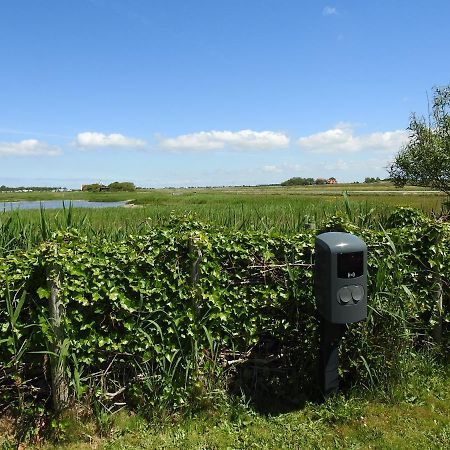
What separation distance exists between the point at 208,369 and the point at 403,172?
2003 centimetres

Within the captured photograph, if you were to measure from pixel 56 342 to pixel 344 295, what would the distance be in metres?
2.17

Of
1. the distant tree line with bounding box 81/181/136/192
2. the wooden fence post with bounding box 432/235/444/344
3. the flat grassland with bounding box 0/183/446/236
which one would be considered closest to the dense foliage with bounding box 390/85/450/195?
the flat grassland with bounding box 0/183/446/236

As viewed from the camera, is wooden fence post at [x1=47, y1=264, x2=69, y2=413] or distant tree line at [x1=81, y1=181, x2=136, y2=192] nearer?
wooden fence post at [x1=47, y1=264, x2=69, y2=413]

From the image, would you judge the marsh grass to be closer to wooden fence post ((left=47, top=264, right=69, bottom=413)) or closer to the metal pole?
wooden fence post ((left=47, top=264, right=69, bottom=413))

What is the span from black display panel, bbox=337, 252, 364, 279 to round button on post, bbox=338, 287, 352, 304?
10 centimetres

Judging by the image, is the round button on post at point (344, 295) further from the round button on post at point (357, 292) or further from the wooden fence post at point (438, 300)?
the wooden fence post at point (438, 300)

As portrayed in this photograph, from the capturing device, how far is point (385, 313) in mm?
3152

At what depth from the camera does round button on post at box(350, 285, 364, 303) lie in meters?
2.80

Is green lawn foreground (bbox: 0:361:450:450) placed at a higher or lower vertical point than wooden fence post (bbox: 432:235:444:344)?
lower

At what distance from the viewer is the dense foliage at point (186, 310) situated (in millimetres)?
2746

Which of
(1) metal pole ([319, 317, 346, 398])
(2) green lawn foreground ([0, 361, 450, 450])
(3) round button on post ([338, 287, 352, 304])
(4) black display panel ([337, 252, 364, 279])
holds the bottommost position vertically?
(2) green lawn foreground ([0, 361, 450, 450])

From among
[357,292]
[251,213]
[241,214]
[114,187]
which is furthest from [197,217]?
[114,187]

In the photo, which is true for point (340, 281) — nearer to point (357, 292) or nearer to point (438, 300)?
point (357, 292)

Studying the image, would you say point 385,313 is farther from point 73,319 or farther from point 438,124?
point 438,124
